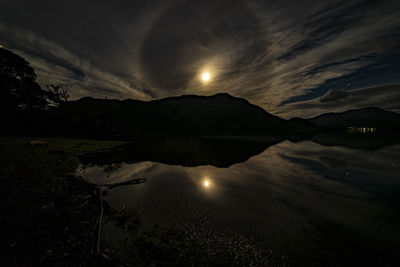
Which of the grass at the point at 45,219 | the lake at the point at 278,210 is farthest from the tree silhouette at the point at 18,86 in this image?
the lake at the point at 278,210

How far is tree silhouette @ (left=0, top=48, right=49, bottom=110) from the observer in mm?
57000

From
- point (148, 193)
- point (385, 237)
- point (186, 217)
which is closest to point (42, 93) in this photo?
point (148, 193)

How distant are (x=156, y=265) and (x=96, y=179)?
1402 centimetres

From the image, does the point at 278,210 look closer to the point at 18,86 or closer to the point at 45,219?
the point at 45,219

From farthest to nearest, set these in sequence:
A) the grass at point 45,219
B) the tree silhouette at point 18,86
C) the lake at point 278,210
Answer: the tree silhouette at point 18,86 < the lake at point 278,210 < the grass at point 45,219

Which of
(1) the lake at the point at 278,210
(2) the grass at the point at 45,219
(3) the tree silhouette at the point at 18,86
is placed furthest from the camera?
(3) the tree silhouette at the point at 18,86

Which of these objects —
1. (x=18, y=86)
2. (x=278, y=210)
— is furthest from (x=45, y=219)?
(x=18, y=86)

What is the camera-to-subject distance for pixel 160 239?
7.73 meters

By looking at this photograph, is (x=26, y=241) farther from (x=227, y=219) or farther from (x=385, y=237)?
(x=385, y=237)

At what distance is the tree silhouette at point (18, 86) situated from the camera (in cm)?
5700

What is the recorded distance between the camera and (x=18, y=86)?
61719mm

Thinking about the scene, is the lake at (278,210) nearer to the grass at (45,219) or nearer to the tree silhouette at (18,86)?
the grass at (45,219)

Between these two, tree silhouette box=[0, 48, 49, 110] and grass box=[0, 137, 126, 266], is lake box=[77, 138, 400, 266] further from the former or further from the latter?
tree silhouette box=[0, 48, 49, 110]

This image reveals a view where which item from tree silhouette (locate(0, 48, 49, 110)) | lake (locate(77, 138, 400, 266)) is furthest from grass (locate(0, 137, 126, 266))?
tree silhouette (locate(0, 48, 49, 110))
